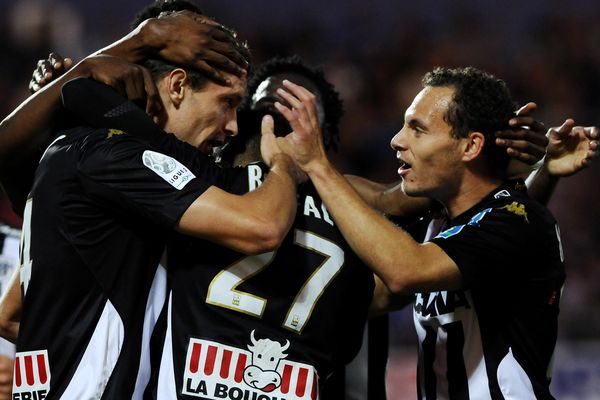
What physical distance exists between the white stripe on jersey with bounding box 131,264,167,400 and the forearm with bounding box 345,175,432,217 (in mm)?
1260

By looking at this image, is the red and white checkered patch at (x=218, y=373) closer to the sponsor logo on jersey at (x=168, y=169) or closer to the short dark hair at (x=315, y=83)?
Answer: the sponsor logo on jersey at (x=168, y=169)

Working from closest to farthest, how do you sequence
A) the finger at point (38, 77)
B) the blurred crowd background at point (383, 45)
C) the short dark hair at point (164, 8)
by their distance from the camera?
1. the finger at point (38, 77)
2. the short dark hair at point (164, 8)
3. the blurred crowd background at point (383, 45)

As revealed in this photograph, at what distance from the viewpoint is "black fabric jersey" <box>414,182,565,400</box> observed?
3326mm

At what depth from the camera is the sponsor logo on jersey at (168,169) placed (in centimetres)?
293

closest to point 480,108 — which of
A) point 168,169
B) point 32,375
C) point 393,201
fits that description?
point 393,201

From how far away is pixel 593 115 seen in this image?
9.95 m

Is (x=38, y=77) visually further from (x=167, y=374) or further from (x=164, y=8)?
(x=167, y=374)

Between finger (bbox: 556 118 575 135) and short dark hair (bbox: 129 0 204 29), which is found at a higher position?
short dark hair (bbox: 129 0 204 29)

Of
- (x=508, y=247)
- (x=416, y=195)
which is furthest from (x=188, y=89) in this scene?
(x=508, y=247)

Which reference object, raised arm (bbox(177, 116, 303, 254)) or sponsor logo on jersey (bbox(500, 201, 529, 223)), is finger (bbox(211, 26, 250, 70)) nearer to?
raised arm (bbox(177, 116, 303, 254))

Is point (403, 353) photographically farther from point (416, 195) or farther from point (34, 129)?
point (34, 129)

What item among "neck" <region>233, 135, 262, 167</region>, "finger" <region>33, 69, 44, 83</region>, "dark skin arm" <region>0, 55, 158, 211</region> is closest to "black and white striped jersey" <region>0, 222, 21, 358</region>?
"finger" <region>33, 69, 44, 83</region>

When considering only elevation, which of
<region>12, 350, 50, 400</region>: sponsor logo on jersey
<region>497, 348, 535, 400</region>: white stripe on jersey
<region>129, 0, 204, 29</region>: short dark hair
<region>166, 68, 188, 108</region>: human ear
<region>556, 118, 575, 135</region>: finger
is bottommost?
<region>12, 350, 50, 400</region>: sponsor logo on jersey

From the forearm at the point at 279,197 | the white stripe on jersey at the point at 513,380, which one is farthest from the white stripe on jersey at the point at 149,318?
the white stripe on jersey at the point at 513,380
